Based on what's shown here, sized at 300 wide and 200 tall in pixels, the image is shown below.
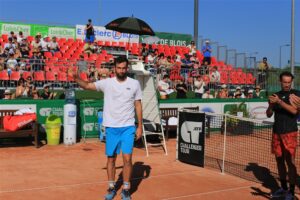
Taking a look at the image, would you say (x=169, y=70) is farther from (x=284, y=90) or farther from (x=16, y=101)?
(x=284, y=90)

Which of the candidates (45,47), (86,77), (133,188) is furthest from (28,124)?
(45,47)

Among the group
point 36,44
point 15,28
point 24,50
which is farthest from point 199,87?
point 15,28

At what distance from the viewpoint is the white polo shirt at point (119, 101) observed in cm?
640

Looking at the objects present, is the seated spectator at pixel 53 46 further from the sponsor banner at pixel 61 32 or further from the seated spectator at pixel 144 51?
the seated spectator at pixel 144 51

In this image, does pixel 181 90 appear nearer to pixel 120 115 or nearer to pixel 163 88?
pixel 163 88

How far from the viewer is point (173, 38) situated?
3100 cm

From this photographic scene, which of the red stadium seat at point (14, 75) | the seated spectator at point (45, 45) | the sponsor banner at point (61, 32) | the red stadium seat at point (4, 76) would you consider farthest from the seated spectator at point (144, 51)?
the red stadium seat at point (4, 76)

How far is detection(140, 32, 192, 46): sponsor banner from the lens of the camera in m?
30.2

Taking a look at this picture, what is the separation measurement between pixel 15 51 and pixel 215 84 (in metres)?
9.12

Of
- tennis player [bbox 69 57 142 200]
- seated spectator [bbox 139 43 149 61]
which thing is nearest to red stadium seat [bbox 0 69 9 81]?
tennis player [bbox 69 57 142 200]

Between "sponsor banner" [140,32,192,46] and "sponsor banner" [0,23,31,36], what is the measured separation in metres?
7.67

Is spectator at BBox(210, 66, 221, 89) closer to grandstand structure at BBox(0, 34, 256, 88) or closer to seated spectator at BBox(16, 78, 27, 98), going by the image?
grandstand structure at BBox(0, 34, 256, 88)

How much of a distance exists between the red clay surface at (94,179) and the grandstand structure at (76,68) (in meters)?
2.18

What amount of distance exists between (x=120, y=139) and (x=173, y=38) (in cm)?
2511
